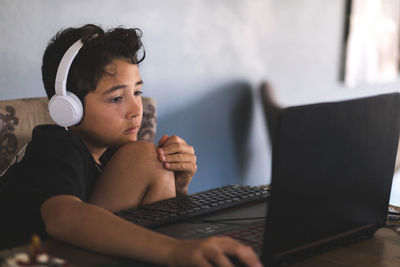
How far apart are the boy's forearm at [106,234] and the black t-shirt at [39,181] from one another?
94mm

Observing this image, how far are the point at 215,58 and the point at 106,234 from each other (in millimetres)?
1894

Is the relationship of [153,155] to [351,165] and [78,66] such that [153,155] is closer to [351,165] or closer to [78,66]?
[78,66]

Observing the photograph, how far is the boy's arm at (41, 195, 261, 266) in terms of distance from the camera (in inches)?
25.5

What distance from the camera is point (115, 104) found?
4.09 ft

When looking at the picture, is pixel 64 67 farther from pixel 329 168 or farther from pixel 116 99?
pixel 329 168

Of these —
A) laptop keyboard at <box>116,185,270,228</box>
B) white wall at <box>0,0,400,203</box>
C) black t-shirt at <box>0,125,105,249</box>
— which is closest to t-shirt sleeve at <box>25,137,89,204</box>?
black t-shirt at <box>0,125,105,249</box>

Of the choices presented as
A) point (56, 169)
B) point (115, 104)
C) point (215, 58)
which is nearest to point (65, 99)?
point (115, 104)

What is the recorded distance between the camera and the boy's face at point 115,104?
49.0 inches

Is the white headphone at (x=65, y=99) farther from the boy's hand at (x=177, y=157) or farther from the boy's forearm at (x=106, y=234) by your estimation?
the boy's forearm at (x=106, y=234)

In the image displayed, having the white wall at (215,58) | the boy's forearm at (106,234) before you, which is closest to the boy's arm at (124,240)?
the boy's forearm at (106,234)

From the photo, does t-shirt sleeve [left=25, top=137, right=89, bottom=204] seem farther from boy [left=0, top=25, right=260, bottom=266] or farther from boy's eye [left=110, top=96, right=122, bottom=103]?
boy's eye [left=110, top=96, right=122, bottom=103]

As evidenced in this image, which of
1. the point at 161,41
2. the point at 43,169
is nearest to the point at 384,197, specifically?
the point at 43,169

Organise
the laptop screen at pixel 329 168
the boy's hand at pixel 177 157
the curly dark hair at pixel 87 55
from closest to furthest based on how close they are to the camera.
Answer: the laptop screen at pixel 329 168
the boy's hand at pixel 177 157
the curly dark hair at pixel 87 55

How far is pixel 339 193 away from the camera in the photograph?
0.74 metres
